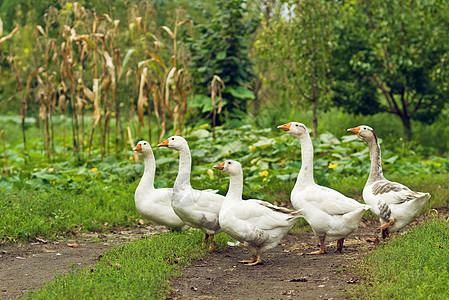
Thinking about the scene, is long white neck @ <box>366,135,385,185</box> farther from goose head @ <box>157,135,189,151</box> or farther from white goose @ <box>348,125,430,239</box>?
goose head @ <box>157,135,189,151</box>

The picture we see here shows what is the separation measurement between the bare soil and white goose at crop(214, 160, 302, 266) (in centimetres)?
27

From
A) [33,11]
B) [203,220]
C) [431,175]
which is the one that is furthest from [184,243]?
[33,11]

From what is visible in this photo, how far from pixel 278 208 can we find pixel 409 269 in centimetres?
149

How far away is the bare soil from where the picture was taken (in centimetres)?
459

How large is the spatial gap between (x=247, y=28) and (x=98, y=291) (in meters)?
10.7

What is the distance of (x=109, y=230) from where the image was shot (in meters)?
7.15

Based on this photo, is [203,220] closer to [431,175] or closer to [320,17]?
[431,175]

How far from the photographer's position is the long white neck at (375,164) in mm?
6074

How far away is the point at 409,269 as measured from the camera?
14.6ft

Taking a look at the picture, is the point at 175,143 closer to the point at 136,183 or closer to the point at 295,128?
the point at 295,128

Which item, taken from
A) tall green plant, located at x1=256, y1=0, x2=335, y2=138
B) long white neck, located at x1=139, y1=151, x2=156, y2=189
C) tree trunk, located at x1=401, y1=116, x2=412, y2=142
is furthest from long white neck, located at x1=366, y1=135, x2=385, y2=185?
tree trunk, located at x1=401, y1=116, x2=412, y2=142

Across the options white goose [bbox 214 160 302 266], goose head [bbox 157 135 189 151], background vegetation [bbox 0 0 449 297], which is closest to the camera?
white goose [bbox 214 160 302 266]

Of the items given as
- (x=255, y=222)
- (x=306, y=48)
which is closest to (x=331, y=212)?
(x=255, y=222)

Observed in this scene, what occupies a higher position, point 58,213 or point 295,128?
point 295,128
